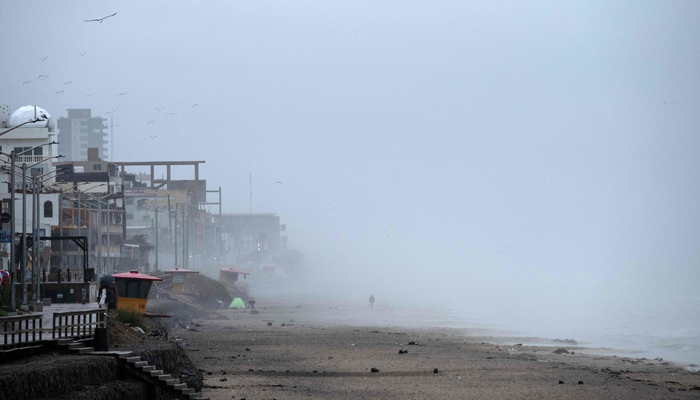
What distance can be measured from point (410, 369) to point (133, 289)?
54.8 ft

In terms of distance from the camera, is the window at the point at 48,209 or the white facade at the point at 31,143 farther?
the white facade at the point at 31,143

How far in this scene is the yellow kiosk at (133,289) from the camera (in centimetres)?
3716

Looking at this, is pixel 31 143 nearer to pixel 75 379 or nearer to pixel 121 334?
pixel 121 334

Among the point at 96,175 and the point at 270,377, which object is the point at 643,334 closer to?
the point at 270,377

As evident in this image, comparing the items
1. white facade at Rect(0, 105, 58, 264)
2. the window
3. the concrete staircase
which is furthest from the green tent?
the concrete staircase

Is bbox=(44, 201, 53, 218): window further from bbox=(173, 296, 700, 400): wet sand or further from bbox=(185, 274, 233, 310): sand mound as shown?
bbox=(173, 296, 700, 400): wet sand

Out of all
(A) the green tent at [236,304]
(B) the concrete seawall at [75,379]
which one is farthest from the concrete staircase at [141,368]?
(A) the green tent at [236,304]

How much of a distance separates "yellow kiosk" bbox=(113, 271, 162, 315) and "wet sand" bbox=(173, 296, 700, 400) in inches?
113

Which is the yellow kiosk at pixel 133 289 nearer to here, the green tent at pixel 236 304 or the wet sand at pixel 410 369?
the wet sand at pixel 410 369

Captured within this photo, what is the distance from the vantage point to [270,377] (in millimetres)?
24219

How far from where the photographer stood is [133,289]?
3756cm

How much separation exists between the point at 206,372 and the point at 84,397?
9.19 m

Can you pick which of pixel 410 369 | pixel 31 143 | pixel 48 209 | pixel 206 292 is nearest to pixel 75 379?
pixel 410 369

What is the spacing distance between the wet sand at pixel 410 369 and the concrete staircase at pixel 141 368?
77.1 inches
